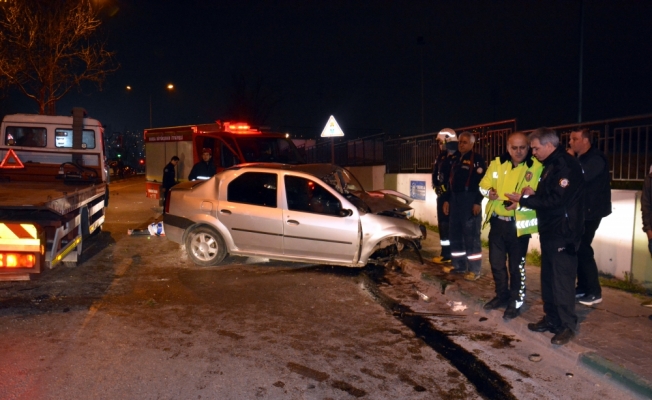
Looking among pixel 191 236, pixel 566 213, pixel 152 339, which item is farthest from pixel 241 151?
pixel 566 213

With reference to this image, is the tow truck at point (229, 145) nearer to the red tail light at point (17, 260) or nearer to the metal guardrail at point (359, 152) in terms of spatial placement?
the metal guardrail at point (359, 152)

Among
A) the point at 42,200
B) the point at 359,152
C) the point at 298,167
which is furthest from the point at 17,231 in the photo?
the point at 359,152

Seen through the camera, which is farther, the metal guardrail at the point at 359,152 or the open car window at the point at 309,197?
the metal guardrail at the point at 359,152

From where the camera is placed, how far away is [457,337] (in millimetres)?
5645

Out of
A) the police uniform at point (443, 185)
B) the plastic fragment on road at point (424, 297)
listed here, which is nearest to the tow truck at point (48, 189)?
the plastic fragment on road at point (424, 297)

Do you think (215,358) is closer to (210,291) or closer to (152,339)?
(152,339)

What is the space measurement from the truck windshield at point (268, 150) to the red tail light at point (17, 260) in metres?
6.84

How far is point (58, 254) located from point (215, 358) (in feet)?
11.0

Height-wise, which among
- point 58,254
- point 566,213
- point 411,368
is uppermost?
point 566,213

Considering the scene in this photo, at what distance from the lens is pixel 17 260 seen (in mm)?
6281

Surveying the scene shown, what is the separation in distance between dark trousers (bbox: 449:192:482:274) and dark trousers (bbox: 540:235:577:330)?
2.35 meters

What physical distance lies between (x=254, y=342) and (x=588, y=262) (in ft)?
12.4

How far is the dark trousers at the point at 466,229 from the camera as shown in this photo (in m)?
7.64

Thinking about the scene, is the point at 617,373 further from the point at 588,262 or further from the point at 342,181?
the point at 342,181
